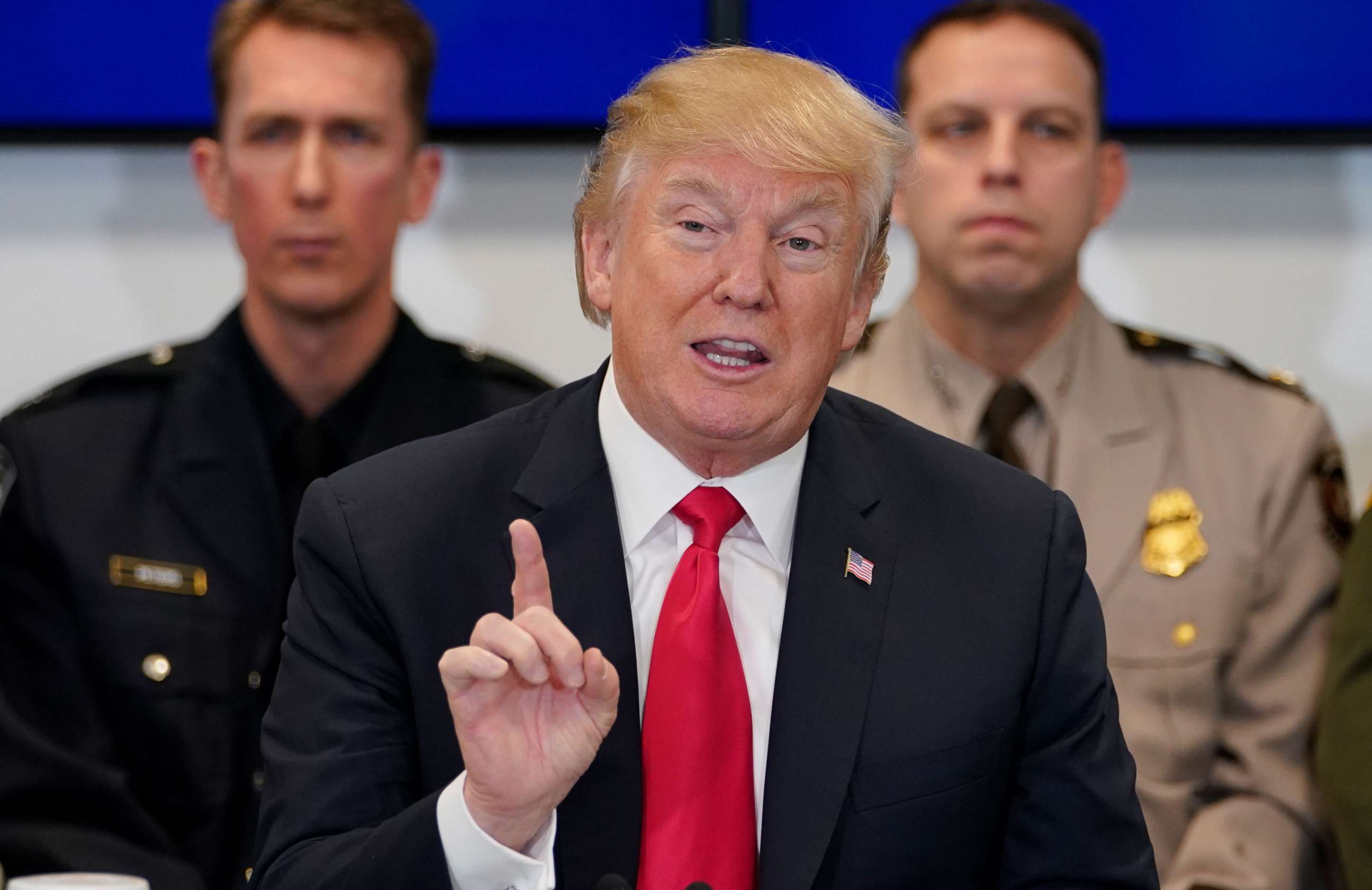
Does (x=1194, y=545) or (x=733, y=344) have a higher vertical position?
(x=733, y=344)

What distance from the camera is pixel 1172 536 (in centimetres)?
249

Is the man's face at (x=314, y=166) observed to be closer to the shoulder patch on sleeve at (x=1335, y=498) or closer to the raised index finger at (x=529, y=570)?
the raised index finger at (x=529, y=570)

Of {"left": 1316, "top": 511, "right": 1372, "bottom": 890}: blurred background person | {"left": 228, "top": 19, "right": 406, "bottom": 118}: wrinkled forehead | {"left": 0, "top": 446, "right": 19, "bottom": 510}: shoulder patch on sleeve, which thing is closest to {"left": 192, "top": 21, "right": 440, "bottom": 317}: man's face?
{"left": 228, "top": 19, "right": 406, "bottom": 118}: wrinkled forehead

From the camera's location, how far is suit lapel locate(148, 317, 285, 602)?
2.44m

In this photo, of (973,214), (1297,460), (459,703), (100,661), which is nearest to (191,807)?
(100,661)

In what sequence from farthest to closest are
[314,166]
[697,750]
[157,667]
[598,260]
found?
[314,166], [157,667], [598,260], [697,750]

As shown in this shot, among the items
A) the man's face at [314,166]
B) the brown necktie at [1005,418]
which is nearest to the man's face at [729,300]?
the brown necktie at [1005,418]

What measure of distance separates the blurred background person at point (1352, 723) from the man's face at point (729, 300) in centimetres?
96

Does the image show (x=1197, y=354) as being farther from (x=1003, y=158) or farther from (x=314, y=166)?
(x=314, y=166)

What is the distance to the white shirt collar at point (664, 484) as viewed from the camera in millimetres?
1675

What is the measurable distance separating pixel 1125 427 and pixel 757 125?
1.14 meters

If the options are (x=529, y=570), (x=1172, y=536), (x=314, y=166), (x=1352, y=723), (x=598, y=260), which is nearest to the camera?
(x=529, y=570)

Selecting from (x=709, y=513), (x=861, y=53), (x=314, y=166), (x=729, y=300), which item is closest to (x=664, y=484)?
(x=709, y=513)

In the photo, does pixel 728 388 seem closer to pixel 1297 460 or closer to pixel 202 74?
pixel 1297 460
